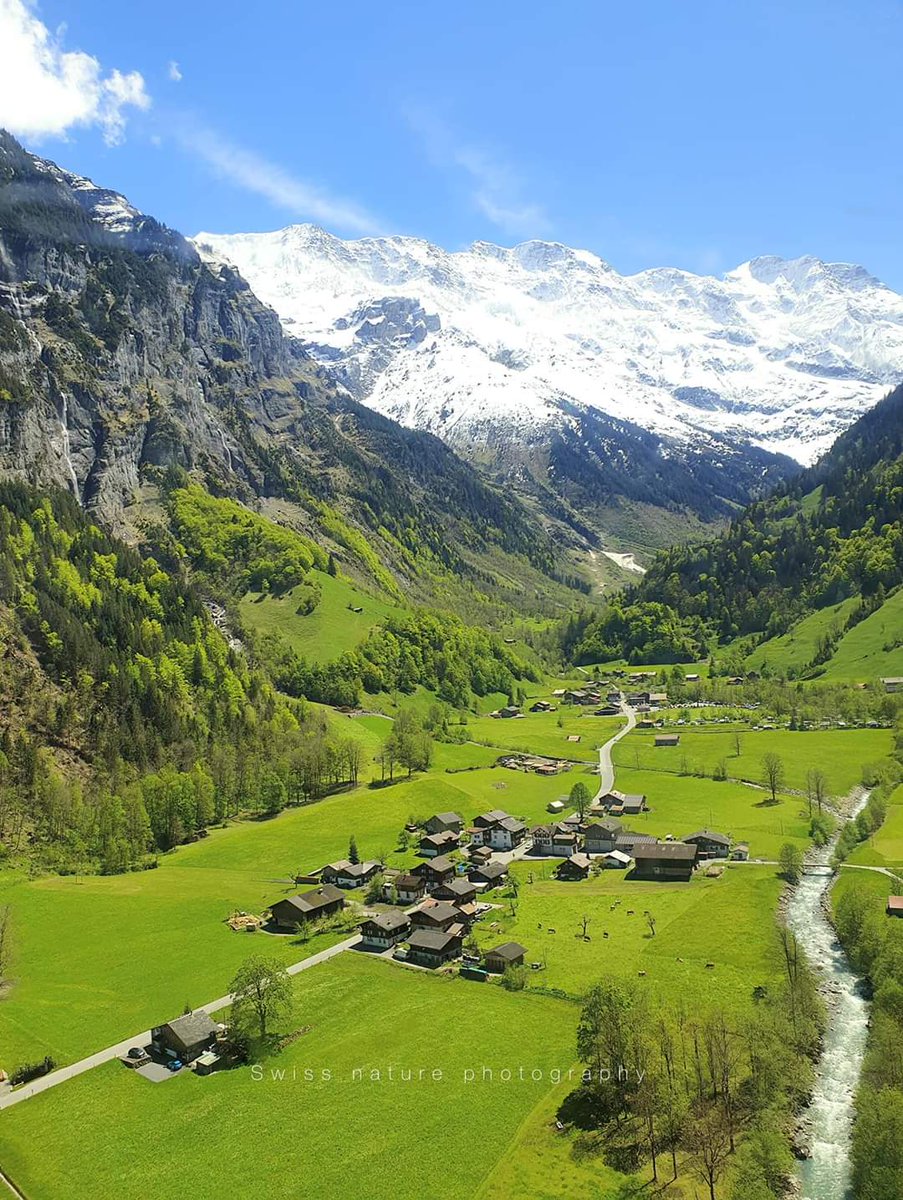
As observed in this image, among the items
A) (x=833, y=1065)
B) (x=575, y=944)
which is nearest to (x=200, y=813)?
(x=575, y=944)

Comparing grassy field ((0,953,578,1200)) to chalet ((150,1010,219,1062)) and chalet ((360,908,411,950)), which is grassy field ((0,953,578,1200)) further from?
chalet ((360,908,411,950))

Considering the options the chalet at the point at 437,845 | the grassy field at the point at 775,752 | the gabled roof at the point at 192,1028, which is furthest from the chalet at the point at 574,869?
the gabled roof at the point at 192,1028

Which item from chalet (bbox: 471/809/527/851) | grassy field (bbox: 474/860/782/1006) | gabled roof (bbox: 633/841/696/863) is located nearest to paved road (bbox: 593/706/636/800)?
chalet (bbox: 471/809/527/851)

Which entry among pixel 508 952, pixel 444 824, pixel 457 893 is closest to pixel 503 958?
pixel 508 952

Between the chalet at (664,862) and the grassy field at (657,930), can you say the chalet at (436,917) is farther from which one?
the chalet at (664,862)

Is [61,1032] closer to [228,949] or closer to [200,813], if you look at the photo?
[228,949]

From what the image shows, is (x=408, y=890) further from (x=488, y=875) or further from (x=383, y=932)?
(x=383, y=932)
